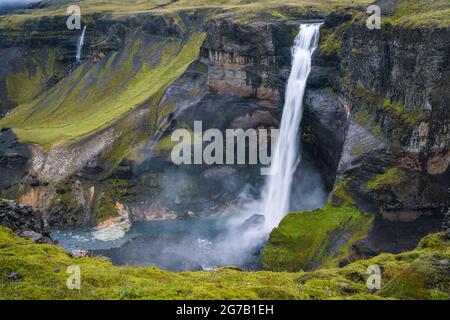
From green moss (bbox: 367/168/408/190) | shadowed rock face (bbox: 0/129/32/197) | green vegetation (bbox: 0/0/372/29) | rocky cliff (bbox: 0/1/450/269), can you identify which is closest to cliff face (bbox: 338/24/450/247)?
green moss (bbox: 367/168/408/190)

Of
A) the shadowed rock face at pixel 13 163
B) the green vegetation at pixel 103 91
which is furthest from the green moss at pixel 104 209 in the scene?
the green vegetation at pixel 103 91

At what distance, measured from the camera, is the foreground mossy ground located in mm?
27594

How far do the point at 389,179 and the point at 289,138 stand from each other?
2865cm

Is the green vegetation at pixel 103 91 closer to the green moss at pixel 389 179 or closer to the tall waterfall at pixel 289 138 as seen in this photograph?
the tall waterfall at pixel 289 138

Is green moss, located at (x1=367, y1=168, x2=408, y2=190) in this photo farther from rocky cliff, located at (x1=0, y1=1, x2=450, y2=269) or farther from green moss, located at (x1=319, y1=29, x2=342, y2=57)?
green moss, located at (x1=319, y1=29, x2=342, y2=57)

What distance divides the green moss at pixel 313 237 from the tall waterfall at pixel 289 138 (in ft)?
57.0

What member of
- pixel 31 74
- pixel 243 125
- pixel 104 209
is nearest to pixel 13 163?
pixel 104 209

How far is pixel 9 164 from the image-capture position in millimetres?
107500

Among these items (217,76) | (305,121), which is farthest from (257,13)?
(305,121)

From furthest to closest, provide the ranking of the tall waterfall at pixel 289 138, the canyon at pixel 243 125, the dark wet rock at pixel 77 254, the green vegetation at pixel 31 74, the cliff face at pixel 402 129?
the green vegetation at pixel 31 74 → the tall waterfall at pixel 289 138 → the canyon at pixel 243 125 → the cliff face at pixel 402 129 → the dark wet rock at pixel 77 254

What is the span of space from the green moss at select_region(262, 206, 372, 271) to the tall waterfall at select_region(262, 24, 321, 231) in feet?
57.0

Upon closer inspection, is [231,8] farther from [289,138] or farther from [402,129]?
[402,129]

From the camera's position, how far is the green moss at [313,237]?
6184 centimetres

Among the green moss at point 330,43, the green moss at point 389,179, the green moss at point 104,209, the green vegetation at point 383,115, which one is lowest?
the green moss at point 104,209
